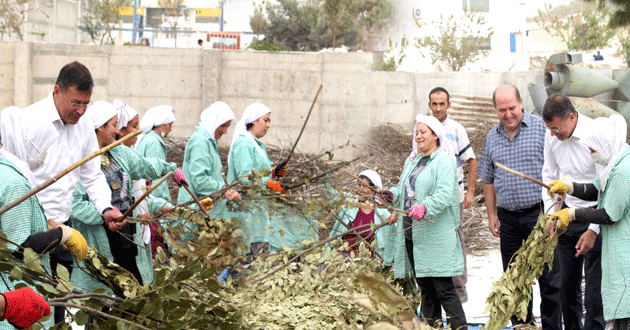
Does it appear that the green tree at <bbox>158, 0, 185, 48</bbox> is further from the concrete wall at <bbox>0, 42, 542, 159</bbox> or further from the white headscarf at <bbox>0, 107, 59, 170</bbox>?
the white headscarf at <bbox>0, 107, 59, 170</bbox>

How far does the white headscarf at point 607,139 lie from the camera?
134 inches

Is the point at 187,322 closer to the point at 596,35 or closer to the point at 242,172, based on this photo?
the point at 242,172

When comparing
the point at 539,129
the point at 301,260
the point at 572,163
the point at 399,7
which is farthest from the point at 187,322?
the point at 399,7

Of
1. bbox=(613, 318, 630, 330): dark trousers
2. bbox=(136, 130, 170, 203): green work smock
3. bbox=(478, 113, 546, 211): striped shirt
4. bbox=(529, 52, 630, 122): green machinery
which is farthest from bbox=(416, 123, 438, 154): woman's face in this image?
bbox=(529, 52, 630, 122): green machinery

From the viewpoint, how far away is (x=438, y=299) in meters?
4.00

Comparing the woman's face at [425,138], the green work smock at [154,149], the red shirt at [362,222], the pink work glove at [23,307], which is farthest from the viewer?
the green work smock at [154,149]

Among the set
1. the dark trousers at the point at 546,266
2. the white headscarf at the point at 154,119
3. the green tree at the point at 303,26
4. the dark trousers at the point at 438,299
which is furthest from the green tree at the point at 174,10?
the dark trousers at the point at 438,299

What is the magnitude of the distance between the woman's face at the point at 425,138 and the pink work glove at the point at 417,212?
0.47 meters

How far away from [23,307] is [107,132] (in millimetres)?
1877

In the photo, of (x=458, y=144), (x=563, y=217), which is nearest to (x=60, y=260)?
(x=563, y=217)

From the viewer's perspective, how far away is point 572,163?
3922 mm

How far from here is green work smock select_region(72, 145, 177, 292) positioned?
10.9ft

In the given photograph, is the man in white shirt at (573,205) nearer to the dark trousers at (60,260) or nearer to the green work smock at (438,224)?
the green work smock at (438,224)

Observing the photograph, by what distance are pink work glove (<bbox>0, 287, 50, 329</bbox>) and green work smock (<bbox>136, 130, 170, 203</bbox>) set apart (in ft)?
9.71
